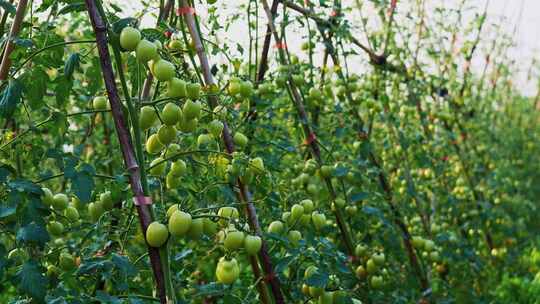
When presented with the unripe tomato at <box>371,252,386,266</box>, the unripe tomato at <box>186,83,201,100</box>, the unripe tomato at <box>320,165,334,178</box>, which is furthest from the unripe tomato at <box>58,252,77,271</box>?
the unripe tomato at <box>371,252,386,266</box>

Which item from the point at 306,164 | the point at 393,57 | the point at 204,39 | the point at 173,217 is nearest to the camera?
the point at 173,217

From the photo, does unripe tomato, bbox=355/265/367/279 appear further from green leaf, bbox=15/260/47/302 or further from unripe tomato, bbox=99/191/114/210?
green leaf, bbox=15/260/47/302

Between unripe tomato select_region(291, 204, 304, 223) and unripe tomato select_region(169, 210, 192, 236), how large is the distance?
1.85ft

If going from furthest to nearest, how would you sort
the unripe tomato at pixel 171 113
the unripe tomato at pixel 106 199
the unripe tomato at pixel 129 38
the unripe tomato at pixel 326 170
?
the unripe tomato at pixel 326 170 < the unripe tomato at pixel 106 199 < the unripe tomato at pixel 171 113 < the unripe tomato at pixel 129 38

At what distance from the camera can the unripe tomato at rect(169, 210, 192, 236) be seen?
120 centimetres

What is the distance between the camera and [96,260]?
1339mm

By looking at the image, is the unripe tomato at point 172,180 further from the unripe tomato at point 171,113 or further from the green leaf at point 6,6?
the green leaf at point 6,6

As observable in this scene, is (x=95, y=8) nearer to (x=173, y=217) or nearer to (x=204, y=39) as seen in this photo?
(x=173, y=217)

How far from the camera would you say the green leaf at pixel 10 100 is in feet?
4.19

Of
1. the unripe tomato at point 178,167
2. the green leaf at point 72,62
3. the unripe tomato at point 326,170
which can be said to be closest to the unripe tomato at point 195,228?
the unripe tomato at point 178,167

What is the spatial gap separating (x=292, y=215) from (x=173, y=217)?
593 millimetres

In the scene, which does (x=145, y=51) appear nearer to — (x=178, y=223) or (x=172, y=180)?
(x=178, y=223)

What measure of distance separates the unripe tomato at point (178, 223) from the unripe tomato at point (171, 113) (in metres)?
0.18

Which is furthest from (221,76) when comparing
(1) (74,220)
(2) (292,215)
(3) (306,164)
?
(1) (74,220)
